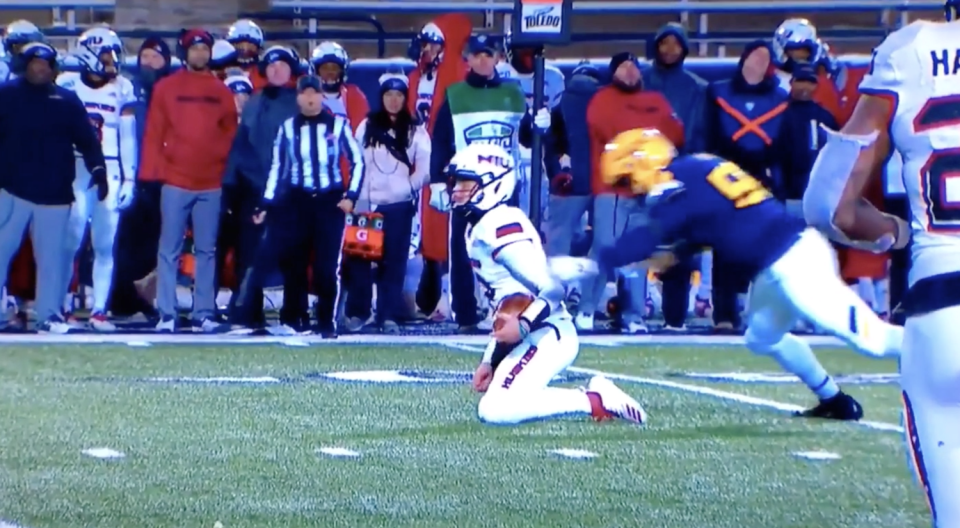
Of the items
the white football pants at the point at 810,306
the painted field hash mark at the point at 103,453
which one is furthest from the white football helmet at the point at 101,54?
the white football pants at the point at 810,306

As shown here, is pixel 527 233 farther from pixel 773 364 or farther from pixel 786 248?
pixel 773 364

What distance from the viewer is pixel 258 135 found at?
38.6 ft

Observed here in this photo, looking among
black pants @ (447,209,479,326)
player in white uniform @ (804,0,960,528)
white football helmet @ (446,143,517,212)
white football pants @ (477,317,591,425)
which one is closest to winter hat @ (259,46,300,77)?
black pants @ (447,209,479,326)

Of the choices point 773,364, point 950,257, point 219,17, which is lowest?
point 773,364

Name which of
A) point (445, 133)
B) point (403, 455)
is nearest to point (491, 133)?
point (445, 133)

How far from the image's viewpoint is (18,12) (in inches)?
773

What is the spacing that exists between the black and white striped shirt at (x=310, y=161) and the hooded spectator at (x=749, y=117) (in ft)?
7.78

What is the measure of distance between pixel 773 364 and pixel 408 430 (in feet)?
11.0

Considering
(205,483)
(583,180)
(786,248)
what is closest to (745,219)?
(786,248)

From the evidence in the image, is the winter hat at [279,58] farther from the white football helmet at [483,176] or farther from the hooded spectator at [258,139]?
the white football helmet at [483,176]

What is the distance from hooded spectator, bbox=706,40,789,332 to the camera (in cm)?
Result: 1150

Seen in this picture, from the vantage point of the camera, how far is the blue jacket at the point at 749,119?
1150 centimetres

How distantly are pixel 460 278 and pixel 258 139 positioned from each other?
164cm

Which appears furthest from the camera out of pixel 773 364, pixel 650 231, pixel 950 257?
Answer: pixel 773 364
